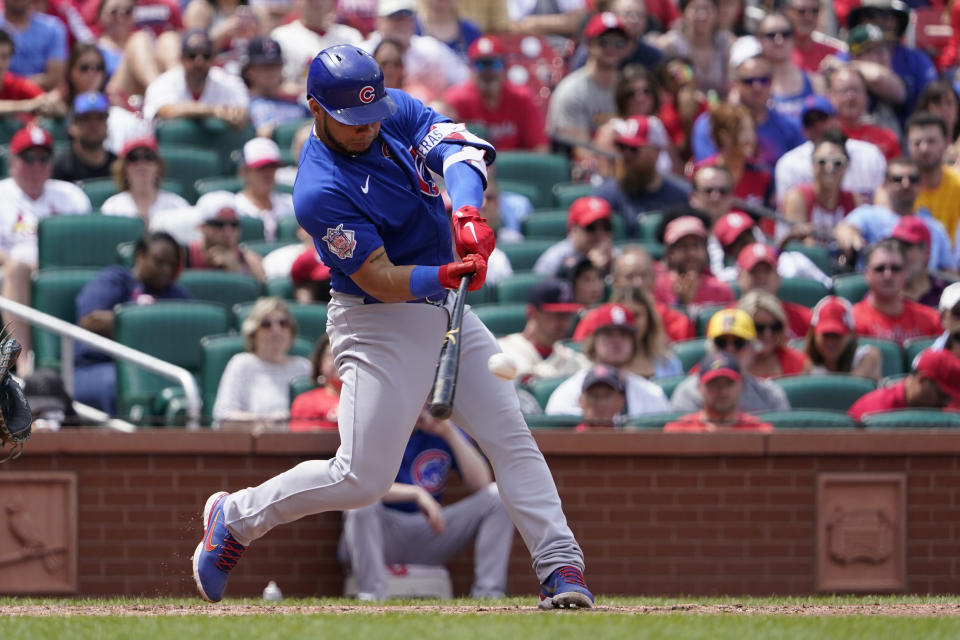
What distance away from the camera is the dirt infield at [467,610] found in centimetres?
528

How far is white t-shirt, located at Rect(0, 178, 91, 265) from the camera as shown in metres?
9.93

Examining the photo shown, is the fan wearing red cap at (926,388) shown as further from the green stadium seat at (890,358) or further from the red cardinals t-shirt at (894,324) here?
the red cardinals t-shirt at (894,324)

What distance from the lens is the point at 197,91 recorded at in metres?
11.5

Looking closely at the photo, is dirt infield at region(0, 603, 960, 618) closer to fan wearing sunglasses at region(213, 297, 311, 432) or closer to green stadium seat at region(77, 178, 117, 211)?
fan wearing sunglasses at region(213, 297, 311, 432)

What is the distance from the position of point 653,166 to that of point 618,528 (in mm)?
3828

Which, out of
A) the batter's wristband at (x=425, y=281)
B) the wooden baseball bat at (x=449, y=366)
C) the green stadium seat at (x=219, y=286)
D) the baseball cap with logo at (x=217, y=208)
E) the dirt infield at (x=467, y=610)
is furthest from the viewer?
the baseball cap with logo at (x=217, y=208)

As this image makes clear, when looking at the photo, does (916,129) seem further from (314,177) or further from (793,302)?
(314,177)

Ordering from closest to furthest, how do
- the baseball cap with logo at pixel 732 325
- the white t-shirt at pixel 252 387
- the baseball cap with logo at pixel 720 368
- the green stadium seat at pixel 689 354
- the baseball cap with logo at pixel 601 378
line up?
1. the baseball cap with logo at pixel 720 368
2. the baseball cap with logo at pixel 601 378
3. the white t-shirt at pixel 252 387
4. the baseball cap with logo at pixel 732 325
5. the green stadium seat at pixel 689 354

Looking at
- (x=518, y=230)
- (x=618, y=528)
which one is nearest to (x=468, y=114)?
A: (x=518, y=230)

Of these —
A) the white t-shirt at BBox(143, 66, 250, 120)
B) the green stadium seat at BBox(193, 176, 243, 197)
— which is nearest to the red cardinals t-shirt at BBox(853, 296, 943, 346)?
the green stadium seat at BBox(193, 176, 243, 197)

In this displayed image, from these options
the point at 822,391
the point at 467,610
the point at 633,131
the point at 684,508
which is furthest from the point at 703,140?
the point at 467,610

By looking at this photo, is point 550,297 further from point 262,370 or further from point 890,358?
point 890,358

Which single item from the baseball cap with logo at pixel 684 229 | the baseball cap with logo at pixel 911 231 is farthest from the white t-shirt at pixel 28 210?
the baseball cap with logo at pixel 911 231

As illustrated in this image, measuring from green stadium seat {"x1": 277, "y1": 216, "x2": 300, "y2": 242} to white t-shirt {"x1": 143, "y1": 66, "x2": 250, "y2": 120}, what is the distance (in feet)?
4.18
